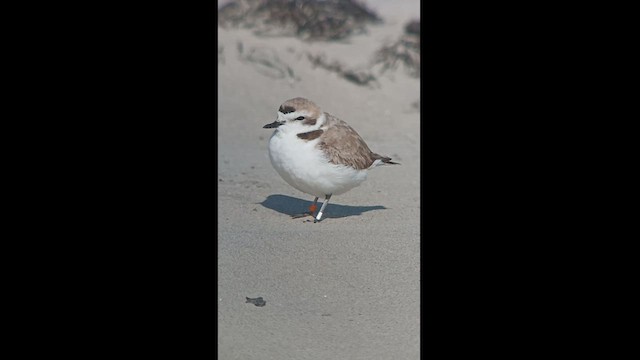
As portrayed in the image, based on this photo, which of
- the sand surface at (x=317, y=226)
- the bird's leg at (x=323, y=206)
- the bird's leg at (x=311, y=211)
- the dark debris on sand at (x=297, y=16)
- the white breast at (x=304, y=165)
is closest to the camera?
the sand surface at (x=317, y=226)

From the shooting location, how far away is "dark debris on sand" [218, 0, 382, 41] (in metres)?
7.79

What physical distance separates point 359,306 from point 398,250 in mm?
763

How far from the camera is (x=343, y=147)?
558 cm

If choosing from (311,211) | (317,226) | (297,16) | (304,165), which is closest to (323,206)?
(311,211)

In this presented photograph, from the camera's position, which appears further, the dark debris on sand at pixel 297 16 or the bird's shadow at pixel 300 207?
the dark debris on sand at pixel 297 16

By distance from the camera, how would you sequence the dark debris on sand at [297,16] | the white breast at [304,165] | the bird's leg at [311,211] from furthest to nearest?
1. the dark debris on sand at [297,16]
2. the bird's leg at [311,211]
3. the white breast at [304,165]

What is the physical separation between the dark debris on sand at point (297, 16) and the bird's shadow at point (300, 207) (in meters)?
2.33

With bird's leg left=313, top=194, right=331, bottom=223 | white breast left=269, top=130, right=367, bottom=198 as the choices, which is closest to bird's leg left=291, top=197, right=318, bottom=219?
bird's leg left=313, top=194, right=331, bottom=223

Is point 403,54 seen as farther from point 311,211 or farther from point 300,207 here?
point 311,211

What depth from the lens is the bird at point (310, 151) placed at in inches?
214

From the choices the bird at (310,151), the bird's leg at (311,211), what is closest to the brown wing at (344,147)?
the bird at (310,151)

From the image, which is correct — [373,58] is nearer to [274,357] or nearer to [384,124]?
[384,124]

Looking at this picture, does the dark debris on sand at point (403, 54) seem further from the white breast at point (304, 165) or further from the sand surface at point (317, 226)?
the white breast at point (304, 165)

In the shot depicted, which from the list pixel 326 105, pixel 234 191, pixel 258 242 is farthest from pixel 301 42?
pixel 258 242
